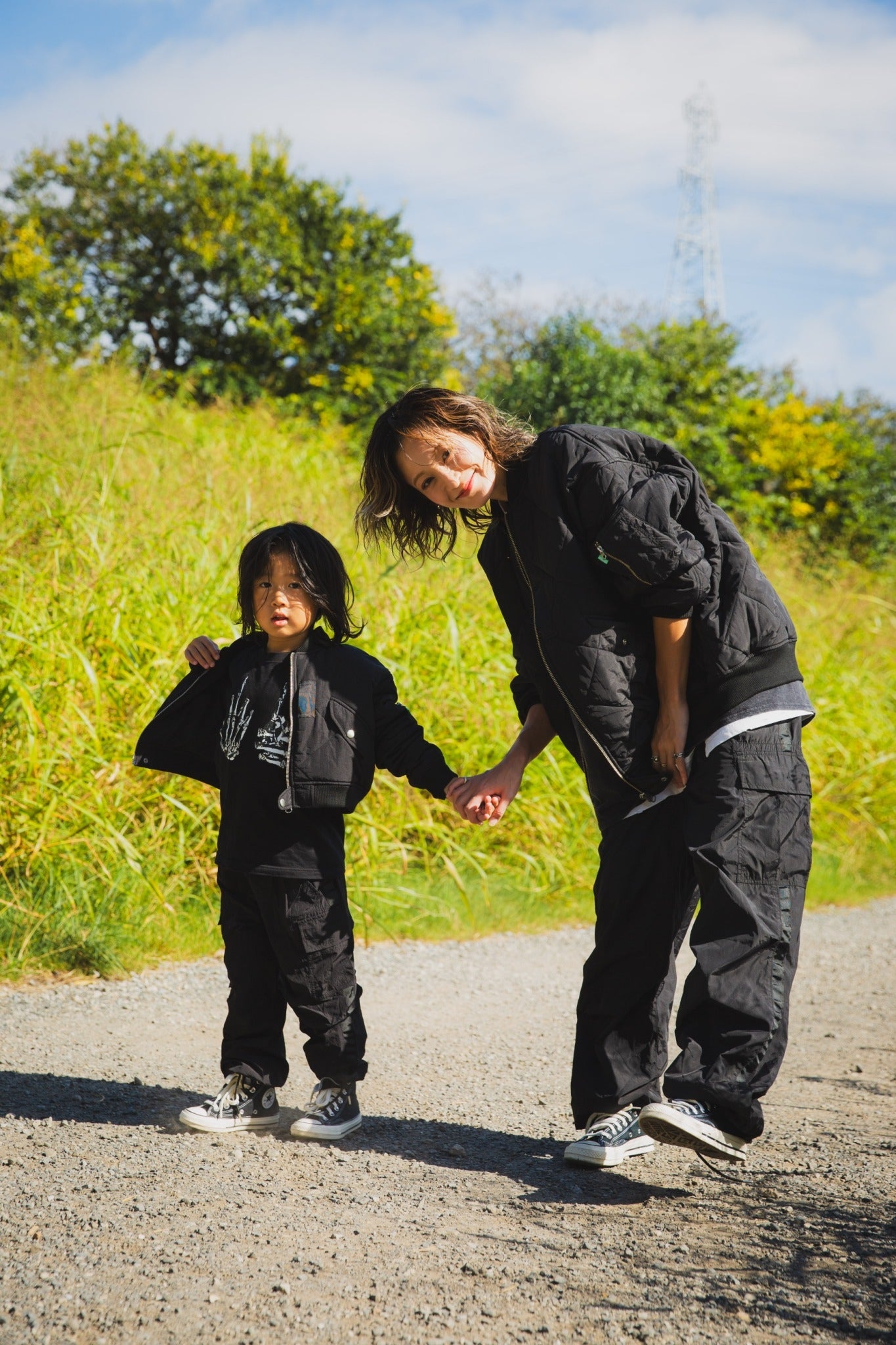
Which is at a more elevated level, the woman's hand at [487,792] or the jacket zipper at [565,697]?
the jacket zipper at [565,697]

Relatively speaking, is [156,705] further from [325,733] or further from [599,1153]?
[599,1153]

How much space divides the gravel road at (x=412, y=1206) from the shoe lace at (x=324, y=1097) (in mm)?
86

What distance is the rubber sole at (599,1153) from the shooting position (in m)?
2.43

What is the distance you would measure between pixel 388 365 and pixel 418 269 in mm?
1124

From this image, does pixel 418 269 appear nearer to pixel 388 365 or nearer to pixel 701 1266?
pixel 388 365

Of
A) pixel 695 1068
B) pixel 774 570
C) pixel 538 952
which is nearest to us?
pixel 695 1068

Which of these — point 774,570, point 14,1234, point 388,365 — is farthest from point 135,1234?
point 388,365

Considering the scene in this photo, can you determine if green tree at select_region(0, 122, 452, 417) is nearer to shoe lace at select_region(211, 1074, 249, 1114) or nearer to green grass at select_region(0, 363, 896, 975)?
green grass at select_region(0, 363, 896, 975)

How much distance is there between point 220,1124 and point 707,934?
1208 mm

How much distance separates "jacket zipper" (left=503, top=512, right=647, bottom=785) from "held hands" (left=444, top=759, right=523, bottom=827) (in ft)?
0.86

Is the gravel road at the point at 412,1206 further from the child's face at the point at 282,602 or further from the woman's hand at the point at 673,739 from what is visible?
the child's face at the point at 282,602

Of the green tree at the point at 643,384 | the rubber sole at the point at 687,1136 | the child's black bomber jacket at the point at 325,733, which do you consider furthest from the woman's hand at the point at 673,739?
the green tree at the point at 643,384

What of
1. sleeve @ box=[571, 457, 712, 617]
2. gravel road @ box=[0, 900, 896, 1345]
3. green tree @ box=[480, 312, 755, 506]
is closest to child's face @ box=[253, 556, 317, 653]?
sleeve @ box=[571, 457, 712, 617]

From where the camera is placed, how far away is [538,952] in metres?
4.69
